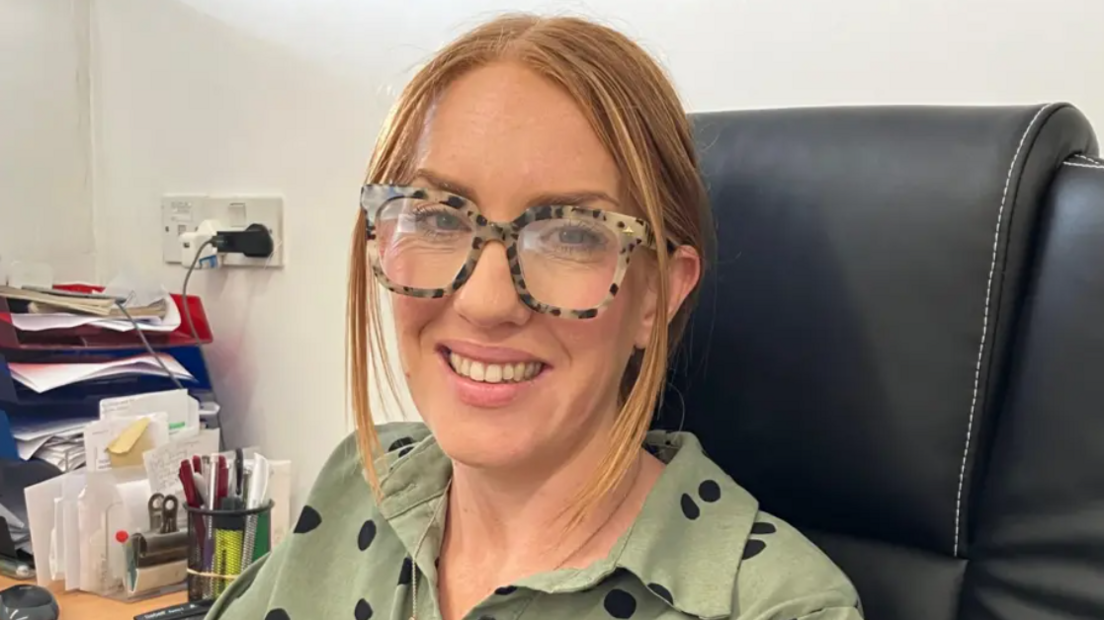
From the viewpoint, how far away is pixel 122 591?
129cm

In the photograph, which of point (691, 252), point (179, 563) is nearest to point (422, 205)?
point (691, 252)

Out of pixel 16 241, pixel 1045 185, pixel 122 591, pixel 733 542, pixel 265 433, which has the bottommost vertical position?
pixel 122 591

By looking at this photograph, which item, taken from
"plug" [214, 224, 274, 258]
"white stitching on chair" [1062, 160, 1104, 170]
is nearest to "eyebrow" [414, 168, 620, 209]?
"white stitching on chair" [1062, 160, 1104, 170]

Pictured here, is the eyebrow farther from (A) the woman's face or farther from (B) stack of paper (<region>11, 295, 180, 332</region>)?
(B) stack of paper (<region>11, 295, 180, 332</region>)

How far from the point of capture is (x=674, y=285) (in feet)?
2.90

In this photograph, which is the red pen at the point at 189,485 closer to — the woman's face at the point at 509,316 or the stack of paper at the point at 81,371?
the stack of paper at the point at 81,371

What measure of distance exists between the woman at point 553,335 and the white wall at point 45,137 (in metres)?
1.11

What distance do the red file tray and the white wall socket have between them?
0.11 metres

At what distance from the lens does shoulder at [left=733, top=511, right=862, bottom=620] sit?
75 cm

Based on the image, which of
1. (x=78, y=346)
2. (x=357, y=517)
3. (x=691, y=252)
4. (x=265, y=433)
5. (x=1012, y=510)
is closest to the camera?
(x=1012, y=510)

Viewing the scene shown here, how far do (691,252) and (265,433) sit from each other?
1043 mm

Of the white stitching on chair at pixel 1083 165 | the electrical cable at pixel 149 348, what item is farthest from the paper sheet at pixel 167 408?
the white stitching on chair at pixel 1083 165

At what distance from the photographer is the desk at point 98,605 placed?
3.95 feet

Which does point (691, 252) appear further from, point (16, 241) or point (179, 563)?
point (16, 241)
